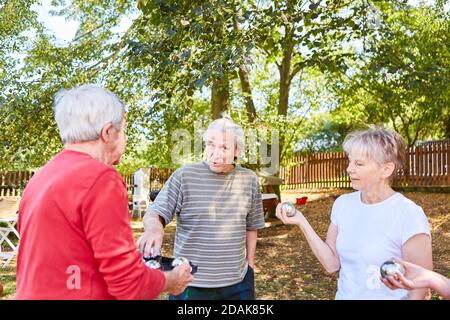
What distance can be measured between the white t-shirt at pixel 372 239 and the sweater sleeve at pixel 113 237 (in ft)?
3.67

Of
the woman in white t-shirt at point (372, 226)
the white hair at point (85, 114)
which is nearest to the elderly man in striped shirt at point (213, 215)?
the woman in white t-shirt at point (372, 226)

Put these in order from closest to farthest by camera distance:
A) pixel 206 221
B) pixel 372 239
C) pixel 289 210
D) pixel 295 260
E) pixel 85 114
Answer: pixel 85 114, pixel 372 239, pixel 289 210, pixel 206 221, pixel 295 260

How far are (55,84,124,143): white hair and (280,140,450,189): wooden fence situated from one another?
1198 cm

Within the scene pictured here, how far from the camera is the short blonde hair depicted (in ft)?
8.04

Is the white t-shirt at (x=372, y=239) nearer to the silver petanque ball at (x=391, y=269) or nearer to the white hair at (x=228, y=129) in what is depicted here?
the silver petanque ball at (x=391, y=269)

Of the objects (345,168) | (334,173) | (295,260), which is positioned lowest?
(295,260)

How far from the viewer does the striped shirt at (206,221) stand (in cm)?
299

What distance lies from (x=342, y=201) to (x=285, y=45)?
5817 millimetres

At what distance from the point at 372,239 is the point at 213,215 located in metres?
1.01

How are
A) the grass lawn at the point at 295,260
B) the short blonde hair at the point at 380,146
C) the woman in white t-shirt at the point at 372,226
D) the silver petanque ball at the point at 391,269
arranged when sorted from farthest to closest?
the grass lawn at the point at 295,260 → the short blonde hair at the point at 380,146 → the woman in white t-shirt at the point at 372,226 → the silver petanque ball at the point at 391,269

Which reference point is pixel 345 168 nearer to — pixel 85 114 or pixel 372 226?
pixel 372 226

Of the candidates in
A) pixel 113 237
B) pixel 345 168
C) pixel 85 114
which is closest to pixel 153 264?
pixel 113 237

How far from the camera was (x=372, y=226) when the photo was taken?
2402mm
